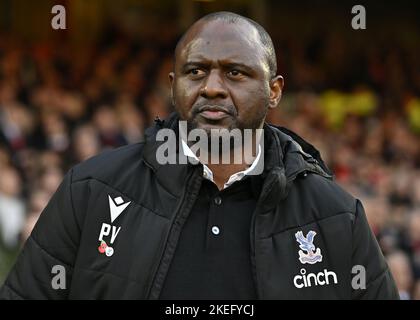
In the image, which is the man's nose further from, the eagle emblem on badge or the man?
the eagle emblem on badge

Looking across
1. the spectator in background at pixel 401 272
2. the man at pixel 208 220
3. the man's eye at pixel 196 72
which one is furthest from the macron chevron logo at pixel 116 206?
the spectator in background at pixel 401 272

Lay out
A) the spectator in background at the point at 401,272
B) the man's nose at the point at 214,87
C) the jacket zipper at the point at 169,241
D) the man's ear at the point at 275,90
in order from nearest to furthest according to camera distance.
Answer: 1. the jacket zipper at the point at 169,241
2. the man's nose at the point at 214,87
3. the man's ear at the point at 275,90
4. the spectator in background at the point at 401,272

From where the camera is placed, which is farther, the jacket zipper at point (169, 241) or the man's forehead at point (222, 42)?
the man's forehead at point (222, 42)

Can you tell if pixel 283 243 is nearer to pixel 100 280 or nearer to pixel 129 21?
pixel 100 280

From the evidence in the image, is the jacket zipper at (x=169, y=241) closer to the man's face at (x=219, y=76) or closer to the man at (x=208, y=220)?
the man at (x=208, y=220)

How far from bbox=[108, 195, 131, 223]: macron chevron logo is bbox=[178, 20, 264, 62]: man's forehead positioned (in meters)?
0.46

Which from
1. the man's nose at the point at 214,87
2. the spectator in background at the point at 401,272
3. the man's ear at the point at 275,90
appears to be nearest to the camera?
the man's nose at the point at 214,87

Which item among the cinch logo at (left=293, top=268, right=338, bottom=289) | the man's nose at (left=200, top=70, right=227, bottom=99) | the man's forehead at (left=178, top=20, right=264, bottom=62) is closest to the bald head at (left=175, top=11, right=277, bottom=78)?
the man's forehead at (left=178, top=20, right=264, bottom=62)

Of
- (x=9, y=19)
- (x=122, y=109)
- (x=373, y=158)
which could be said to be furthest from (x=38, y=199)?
(x=9, y=19)

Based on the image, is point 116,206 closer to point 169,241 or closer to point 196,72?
point 169,241

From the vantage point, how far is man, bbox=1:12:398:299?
2930 millimetres

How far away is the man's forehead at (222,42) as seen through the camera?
9.94ft

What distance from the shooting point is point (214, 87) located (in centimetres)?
300

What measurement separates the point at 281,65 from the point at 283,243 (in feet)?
26.4
